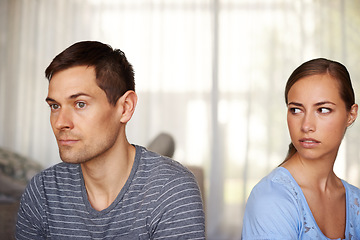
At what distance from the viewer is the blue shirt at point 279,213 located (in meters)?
1.46

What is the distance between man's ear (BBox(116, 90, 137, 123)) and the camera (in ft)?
5.51

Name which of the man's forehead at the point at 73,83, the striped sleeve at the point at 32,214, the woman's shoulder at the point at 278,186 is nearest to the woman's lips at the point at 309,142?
the woman's shoulder at the point at 278,186

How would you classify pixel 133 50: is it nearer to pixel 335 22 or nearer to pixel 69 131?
pixel 335 22

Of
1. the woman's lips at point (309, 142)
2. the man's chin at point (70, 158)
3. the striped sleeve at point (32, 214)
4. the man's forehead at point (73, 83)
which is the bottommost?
the striped sleeve at point (32, 214)

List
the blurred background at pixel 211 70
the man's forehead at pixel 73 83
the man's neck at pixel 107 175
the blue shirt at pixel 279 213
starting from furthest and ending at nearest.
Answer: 1. the blurred background at pixel 211 70
2. the man's neck at pixel 107 175
3. the man's forehead at pixel 73 83
4. the blue shirt at pixel 279 213

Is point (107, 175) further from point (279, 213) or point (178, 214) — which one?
point (279, 213)

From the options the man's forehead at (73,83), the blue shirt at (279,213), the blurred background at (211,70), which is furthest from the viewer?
the blurred background at (211,70)

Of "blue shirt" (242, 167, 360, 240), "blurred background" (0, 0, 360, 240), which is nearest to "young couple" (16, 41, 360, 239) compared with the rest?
"blue shirt" (242, 167, 360, 240)

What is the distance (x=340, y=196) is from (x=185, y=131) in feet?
9.51

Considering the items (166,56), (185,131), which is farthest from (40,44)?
(185,131)

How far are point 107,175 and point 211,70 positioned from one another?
3.00 metres

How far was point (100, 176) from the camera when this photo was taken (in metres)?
1.67

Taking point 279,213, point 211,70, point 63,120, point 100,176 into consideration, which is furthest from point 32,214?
point 211,70

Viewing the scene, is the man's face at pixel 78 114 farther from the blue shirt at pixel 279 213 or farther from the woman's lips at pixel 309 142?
the woman's lips at pixel 309 142
